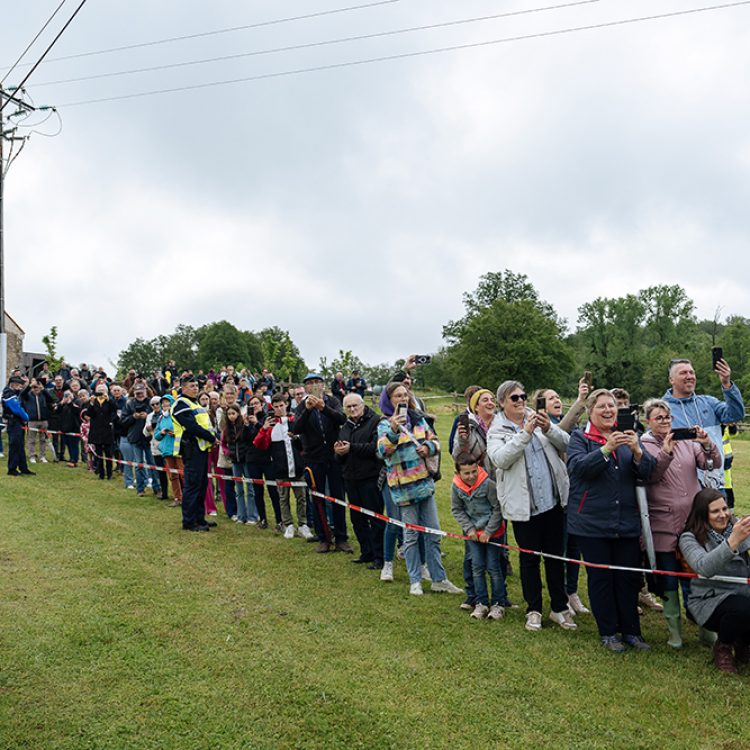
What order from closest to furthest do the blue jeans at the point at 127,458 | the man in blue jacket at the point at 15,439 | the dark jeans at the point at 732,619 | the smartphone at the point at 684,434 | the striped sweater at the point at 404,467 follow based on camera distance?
the dark jeans at the point at 732,619 → the smartphone at the point at 684,434 → the striped sweater at the point at 404,467 → the blue jeans at the point at 127,458 → the man in blue jacket at the point at 15,439

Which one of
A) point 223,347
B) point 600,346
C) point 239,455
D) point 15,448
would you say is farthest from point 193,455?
point 223,347

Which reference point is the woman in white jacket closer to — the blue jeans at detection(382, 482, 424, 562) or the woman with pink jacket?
the woman with pink jacket

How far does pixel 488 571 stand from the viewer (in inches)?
248

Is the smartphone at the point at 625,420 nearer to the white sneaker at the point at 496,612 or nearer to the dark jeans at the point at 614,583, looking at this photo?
the dark jeans at the point at 614,583

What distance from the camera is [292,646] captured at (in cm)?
548

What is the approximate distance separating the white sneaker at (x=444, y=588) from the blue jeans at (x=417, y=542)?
36mm

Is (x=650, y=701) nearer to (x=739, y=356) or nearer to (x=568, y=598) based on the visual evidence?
(x=568, y=598)

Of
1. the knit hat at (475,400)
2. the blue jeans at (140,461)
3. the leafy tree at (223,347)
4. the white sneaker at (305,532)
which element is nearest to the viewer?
the knit hat at (475,400)

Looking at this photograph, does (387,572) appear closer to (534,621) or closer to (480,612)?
(480,612)

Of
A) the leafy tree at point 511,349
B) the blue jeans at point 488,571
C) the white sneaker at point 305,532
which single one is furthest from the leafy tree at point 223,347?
the blue jeans at point 488,571

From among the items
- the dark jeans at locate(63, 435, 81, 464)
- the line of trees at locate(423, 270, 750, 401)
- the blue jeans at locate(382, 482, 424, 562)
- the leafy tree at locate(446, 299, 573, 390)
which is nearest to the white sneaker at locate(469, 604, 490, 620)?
the blue jeans at locate(382, 482, 424, 562)

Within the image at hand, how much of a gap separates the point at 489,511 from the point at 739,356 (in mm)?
70026

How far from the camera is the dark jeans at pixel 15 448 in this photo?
14.3 meters

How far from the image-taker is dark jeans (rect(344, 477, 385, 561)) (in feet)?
26.2
